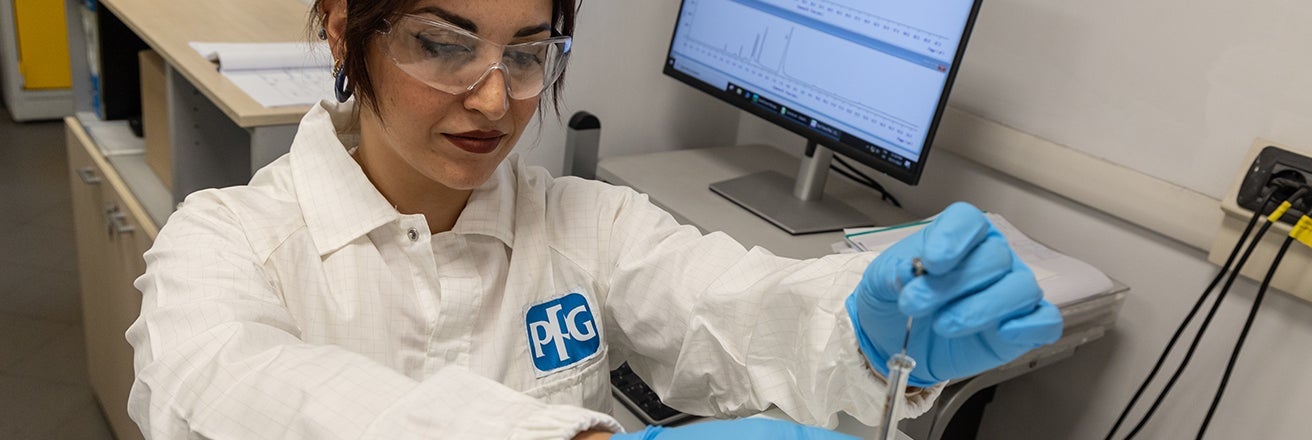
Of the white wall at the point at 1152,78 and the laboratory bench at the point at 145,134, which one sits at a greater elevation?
the white wall at the point at 1152,78

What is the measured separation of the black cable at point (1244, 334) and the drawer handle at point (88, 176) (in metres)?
1.95

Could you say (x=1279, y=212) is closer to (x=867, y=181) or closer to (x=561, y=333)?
(x=867, y=181)

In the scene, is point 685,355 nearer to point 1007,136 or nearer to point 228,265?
point 228,265

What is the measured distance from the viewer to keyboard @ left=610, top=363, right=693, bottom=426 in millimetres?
1364

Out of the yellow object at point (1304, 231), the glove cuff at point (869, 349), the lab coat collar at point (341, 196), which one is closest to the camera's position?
the glove cuff at point (869, 349)

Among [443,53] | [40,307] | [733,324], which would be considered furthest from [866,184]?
[40,307]

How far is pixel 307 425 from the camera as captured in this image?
0.74m

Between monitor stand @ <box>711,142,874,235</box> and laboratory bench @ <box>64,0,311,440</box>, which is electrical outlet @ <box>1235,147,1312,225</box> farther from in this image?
laboratory bench @ <box>64,0,311,440</box>

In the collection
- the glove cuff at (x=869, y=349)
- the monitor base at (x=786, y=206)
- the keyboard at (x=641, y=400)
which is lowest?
the keyboard at (x=641, y=400)

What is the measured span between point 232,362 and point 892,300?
0.52 m

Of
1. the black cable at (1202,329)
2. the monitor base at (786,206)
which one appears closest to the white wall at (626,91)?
the monitor base at (786,206)

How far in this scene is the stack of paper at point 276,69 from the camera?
158 centimetres

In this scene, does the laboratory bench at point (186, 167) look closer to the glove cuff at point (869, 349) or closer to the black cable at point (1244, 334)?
the black cable at point (1244, 334)

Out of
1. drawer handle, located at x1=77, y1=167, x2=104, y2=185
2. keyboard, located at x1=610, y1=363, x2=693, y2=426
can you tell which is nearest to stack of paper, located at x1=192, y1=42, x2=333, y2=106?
drawer handle, located at x1=77, y1=167, x2=104, y2=185
